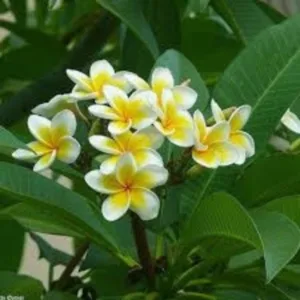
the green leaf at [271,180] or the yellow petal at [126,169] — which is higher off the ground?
the yellow petal at [126,169]

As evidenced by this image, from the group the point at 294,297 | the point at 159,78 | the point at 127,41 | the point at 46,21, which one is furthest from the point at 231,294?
the point at 46,21

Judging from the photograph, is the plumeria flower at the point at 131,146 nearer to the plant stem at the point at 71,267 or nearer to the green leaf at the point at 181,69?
the green leaf at the point at 181,69

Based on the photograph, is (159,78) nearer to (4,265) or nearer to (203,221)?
(203,221)

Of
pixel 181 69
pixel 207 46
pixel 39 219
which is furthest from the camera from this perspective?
pixel 207 46

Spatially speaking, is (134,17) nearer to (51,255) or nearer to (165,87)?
(165,87)

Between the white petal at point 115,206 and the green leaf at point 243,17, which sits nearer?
the white petal at point 115,206

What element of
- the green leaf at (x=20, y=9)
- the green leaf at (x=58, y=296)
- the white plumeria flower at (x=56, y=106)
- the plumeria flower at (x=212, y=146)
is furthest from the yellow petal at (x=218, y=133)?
the green leaf at (x=20, y=9)

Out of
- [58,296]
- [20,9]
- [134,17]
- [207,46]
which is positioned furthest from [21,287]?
[20,9]
